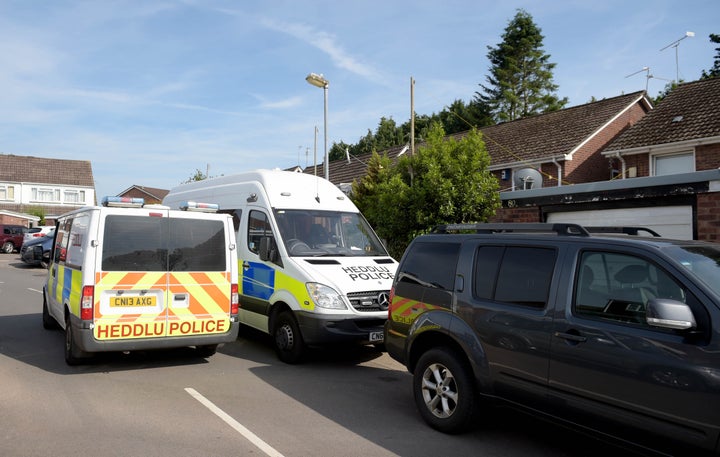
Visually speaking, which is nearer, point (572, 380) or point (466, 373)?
point (572, 380)

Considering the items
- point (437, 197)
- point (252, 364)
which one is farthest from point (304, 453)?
point (437, 197)

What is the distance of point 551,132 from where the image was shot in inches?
979

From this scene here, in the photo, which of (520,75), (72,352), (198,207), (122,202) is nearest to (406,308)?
(198,207)

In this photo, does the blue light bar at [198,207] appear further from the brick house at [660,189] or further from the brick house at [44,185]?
the brick house at [44,185]

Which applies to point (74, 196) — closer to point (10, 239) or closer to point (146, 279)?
point (10, 239)

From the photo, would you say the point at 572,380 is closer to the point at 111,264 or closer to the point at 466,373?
the point at 466,373

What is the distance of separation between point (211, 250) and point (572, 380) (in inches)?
194

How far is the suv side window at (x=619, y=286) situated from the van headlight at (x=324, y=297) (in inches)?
140

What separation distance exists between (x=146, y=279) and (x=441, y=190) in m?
6.48

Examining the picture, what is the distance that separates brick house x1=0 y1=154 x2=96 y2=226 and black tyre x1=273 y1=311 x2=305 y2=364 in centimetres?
5560

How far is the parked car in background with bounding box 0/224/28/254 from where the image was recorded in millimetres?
35688

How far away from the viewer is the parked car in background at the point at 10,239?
35.7 metres

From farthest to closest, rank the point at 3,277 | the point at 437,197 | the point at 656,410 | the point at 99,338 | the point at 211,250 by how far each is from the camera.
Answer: the point at 3,277 < the point at 437,197 < the point at 211,250 < the point at 99,338 < the point at 656,410

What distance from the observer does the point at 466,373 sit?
4.86 meters
